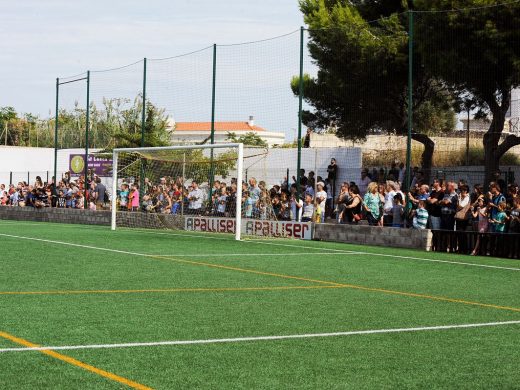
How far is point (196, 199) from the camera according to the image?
26.6m

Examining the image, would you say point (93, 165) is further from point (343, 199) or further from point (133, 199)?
point (343, 199)

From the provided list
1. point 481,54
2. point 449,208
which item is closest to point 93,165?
point 481,54

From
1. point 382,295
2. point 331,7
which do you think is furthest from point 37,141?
point 382,295

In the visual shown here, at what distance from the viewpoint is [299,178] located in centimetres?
2519

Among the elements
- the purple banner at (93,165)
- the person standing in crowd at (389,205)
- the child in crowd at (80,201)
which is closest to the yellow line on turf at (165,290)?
the person standing in crowd at (389,205)

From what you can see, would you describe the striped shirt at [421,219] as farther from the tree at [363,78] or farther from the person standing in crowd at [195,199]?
the person standing in crowd at [195,199]

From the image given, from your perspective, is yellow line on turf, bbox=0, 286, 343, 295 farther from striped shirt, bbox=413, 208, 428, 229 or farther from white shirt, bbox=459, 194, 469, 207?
white shirt, bbox=459, 194, 469, 207

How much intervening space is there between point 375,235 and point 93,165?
18.3 m

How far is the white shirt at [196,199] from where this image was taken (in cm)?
2645

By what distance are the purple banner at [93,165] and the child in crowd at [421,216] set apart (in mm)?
18022

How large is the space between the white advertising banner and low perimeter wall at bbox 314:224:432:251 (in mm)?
414

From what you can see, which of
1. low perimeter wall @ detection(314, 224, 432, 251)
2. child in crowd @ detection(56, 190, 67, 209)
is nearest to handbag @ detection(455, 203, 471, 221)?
low perimeter wall @ detection(314, 224, 432, 251)

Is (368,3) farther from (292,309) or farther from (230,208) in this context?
(292,309)

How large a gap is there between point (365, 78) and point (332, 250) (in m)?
13.4
